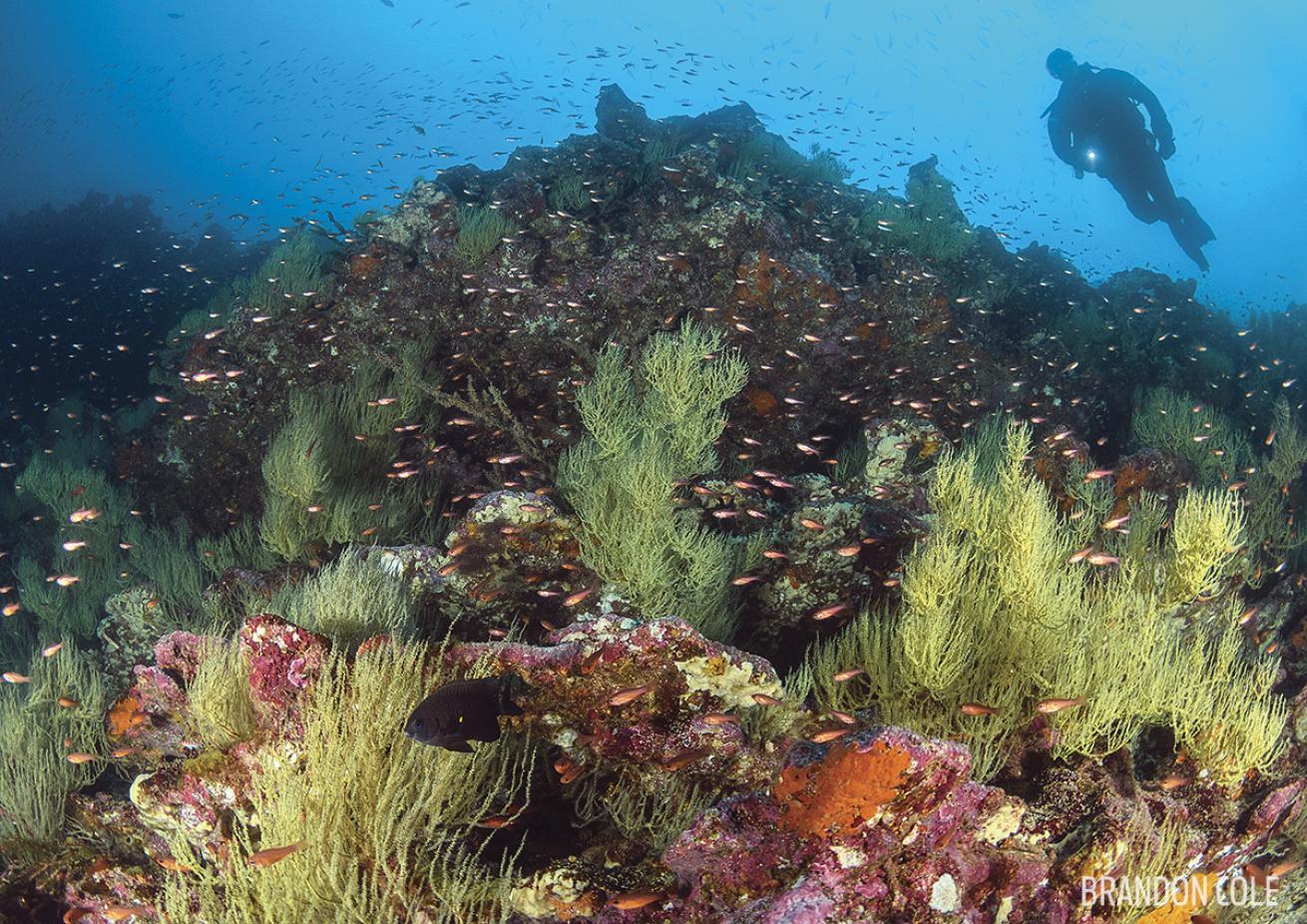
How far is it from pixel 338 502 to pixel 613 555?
378 centimetres

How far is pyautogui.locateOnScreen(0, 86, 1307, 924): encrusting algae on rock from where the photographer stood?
9.54 ft

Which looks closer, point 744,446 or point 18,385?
point 744,446

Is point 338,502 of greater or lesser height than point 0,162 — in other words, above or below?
below

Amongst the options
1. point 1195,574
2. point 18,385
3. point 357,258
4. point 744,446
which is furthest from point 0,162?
point 1195,574

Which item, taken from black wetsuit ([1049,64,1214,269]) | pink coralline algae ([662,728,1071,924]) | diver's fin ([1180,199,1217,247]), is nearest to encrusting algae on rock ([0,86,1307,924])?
pink coralline algae ([662,728,1071,924])

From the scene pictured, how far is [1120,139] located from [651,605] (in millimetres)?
23610

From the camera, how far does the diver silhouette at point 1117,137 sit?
779 inches

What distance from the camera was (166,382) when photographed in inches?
500

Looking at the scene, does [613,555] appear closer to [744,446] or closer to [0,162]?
[744,446]

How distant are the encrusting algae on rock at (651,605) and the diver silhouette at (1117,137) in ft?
38.2

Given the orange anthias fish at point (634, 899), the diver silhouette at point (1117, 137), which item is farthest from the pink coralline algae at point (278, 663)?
the diver silhouette at point (1117, 137)

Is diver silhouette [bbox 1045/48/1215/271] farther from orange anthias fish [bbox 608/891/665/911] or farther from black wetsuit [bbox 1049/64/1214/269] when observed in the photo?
orange anthias fish [bbox 608/891/665/911]

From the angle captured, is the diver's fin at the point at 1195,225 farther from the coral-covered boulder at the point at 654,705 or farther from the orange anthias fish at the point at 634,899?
the orange anthias fish at the point at 634,899

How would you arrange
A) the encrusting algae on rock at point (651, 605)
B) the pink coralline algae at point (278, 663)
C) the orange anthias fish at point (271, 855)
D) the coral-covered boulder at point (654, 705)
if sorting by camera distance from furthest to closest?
1. the pink coralline algae at point (278, 663)
2. the coral-covered boulder at point (654, 705)
3. the encrusting algae on rock at point (651, 605)
4. the orange anthias fish at point (271, 855)
